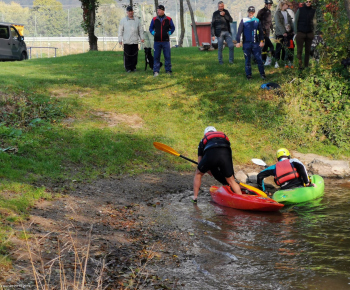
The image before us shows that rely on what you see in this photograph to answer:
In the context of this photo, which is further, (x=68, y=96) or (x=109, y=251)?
(x=68, y=96)

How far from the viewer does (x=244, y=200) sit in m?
8.36

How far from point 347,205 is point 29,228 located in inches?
230

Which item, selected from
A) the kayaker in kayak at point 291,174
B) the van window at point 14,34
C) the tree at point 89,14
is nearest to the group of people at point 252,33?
the kayaker in kayak at point 291,174

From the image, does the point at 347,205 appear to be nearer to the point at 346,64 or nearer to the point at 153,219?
the point at 153,219

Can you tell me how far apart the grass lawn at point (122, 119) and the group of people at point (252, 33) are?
0.62 meters

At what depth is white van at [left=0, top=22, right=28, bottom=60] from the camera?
2062cm

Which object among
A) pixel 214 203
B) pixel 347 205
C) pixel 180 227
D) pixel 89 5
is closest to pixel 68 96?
pixel 214 203

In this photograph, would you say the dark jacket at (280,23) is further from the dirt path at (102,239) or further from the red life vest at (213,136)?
the red life vest at (213,136)

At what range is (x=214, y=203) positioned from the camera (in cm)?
891

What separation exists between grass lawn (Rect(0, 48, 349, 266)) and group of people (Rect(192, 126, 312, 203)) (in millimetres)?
2092

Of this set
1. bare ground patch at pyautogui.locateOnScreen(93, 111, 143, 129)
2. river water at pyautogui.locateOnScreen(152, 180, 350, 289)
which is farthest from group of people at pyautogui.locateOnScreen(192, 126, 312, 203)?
bare ground patch at pyautogui.locateOnScreen(93, 111, 143, 129)

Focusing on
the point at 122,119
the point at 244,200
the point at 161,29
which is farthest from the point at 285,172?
the point at 161,29

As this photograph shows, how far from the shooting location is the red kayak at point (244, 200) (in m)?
8.17

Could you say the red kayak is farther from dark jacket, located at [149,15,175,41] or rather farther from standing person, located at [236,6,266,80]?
dark jacket, located at [149,15,175,41]
